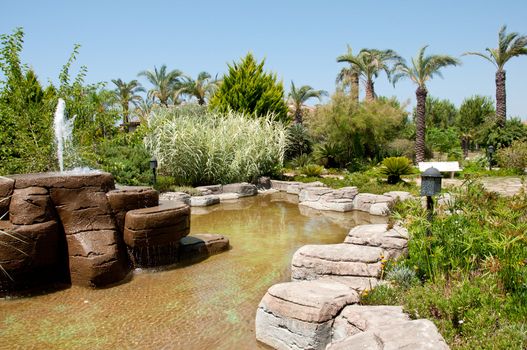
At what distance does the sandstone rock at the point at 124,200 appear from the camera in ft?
19.0

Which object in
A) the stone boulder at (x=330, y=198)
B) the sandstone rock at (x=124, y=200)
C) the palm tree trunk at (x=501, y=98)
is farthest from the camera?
the palm tree trunk at (x=501, y=98)

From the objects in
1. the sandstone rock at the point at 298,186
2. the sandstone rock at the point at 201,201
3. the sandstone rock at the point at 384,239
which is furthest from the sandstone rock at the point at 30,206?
the sandstone rock at the point at 298,186

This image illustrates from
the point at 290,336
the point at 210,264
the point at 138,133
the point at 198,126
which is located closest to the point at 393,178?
the point at 198,126

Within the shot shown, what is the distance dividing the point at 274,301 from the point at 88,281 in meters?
2.79

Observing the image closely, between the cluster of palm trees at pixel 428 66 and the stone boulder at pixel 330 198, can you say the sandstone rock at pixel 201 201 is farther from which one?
the cluster of palm trees at pixel 428 66

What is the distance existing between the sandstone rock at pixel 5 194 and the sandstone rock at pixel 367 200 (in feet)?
27.4

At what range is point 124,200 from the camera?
5.86 meters

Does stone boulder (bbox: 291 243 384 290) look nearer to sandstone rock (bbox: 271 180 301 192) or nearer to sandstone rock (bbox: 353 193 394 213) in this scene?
sandstone rock (bbox: 353 193 394 213)

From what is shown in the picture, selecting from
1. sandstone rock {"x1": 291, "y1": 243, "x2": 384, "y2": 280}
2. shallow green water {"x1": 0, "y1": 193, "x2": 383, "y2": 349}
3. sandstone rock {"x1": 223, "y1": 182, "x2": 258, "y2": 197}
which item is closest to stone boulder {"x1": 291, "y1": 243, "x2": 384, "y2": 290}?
sandstone rock {"x1": 291, "y1": 243, "x2": 384, "y2": 280}

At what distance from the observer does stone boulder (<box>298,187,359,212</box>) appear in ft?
36.8

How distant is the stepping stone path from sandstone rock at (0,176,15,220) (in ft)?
11.7

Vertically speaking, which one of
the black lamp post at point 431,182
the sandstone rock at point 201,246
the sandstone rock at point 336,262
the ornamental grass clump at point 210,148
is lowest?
the sandstone rock at point 201,246

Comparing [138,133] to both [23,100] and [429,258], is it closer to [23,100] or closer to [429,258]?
[23,100]

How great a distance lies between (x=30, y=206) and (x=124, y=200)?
1.17 metres
